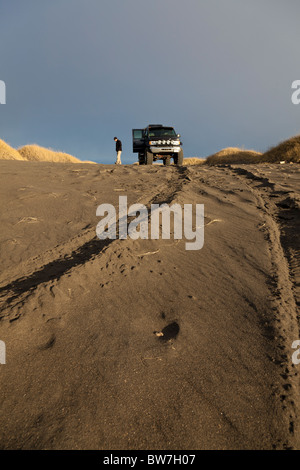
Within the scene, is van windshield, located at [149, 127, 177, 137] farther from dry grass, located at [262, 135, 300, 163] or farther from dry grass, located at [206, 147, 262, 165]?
dry grass, located at [206, 147, 262, 165]

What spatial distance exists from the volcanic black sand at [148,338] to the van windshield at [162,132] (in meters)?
9.73

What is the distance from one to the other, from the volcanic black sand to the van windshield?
9726 mm

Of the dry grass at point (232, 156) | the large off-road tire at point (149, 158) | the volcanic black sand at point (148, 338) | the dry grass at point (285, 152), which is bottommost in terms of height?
the volcanic black sand at point (148, 338)

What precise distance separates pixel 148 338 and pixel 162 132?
479 inches

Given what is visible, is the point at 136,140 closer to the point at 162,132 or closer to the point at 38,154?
the point at 162,132

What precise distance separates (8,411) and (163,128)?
13.0 meters

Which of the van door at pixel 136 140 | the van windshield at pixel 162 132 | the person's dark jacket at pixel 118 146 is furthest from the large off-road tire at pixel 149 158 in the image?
the van door at pixel 136 140

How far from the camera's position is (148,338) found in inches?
73.5

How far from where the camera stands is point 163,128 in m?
12.8

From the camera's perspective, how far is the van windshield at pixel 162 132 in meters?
12.4

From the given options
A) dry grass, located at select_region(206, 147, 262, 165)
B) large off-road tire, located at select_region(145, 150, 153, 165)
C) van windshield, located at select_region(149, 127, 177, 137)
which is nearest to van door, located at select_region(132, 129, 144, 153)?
van windshield, located at select_region(149, 127, 177, 137)

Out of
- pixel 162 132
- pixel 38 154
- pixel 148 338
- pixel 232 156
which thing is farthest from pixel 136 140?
pixel 148 338

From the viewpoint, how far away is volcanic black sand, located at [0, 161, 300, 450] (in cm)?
133

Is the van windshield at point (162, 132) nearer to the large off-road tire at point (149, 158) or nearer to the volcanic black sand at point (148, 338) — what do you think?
the large off-road tire at point (149, 158)
